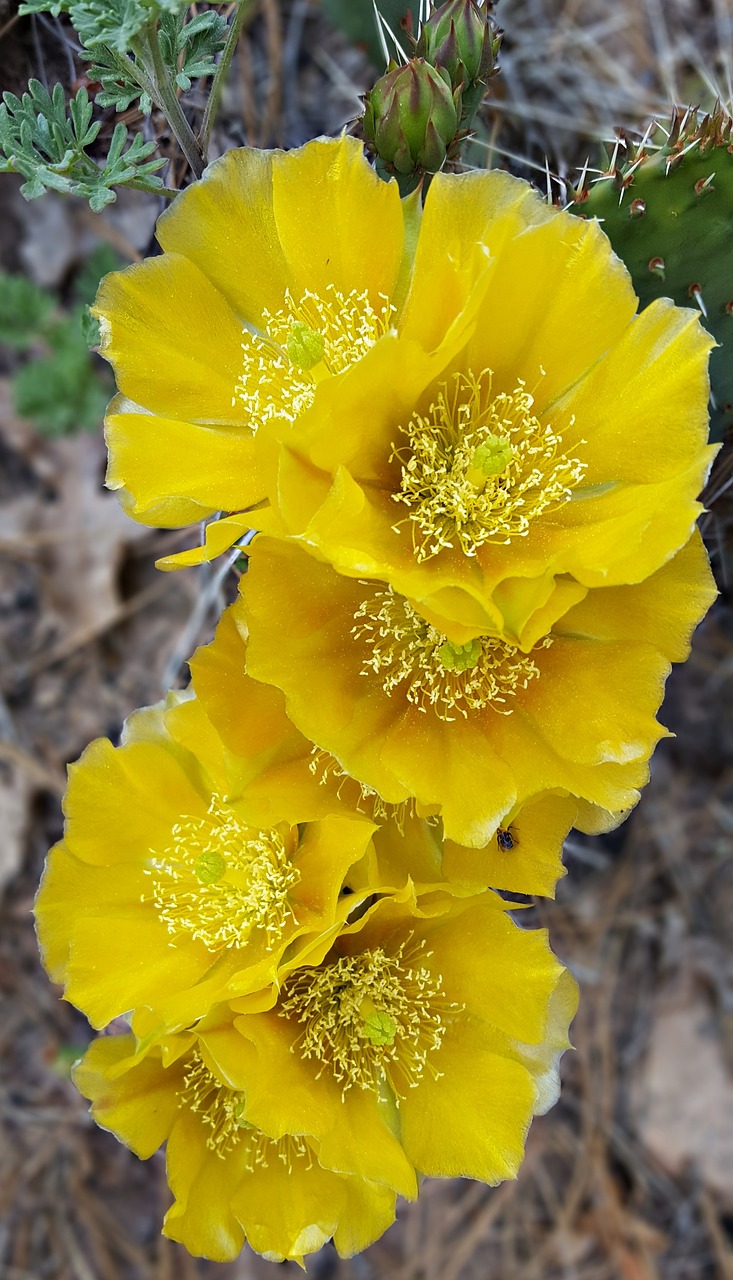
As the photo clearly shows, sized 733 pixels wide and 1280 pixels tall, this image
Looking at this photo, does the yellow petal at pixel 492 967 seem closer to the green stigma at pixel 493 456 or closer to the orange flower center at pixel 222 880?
the orange flower center at pixel 222 880

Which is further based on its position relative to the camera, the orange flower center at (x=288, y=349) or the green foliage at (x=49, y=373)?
the green foliage at (x=49, y=373)

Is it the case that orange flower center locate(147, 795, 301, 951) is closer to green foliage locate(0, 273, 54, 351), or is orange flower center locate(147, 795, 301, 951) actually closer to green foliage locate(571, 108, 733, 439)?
green foliage locate(571, 108, 733, 439)

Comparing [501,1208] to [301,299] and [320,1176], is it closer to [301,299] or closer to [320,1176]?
[320,1176]

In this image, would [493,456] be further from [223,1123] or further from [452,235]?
[223,1123]

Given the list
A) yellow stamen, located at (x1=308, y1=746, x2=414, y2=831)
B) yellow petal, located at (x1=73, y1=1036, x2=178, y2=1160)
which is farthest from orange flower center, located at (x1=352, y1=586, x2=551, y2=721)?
yellow petal, located at (x1=73, y1=1036, x2=178, y2=1160)

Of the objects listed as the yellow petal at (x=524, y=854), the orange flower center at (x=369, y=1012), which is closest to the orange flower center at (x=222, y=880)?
the orange flower center at (x=369, y=1012)

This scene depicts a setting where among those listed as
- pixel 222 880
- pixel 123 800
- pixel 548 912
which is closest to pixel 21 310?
pixel 123 800

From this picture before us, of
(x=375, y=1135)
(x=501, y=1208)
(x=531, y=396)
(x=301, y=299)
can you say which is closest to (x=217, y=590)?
(x=301, y=299)
